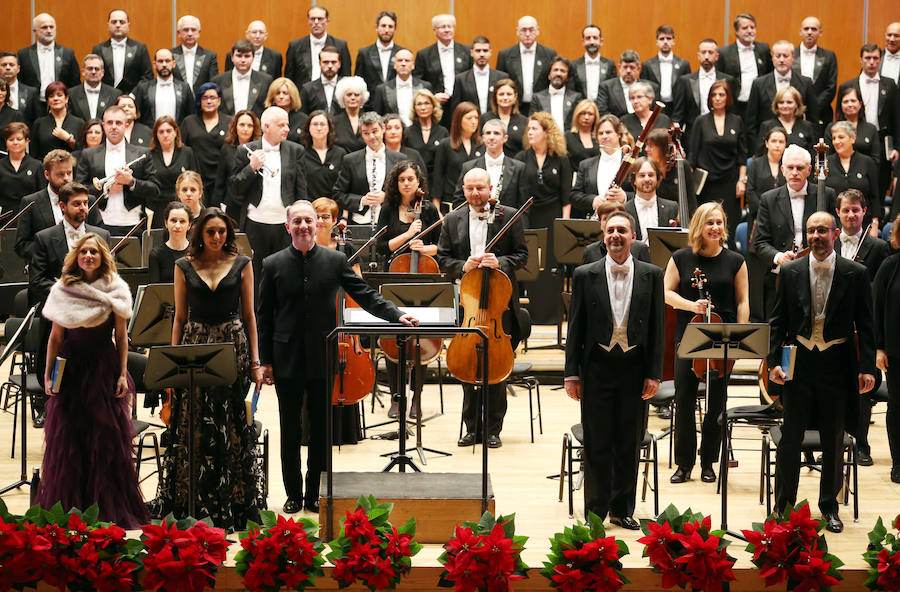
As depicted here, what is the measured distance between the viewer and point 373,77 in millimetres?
8664

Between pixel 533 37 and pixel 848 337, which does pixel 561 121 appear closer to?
pixel 533 37

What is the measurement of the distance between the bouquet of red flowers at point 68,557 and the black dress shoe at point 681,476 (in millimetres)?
2437

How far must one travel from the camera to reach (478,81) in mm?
8367

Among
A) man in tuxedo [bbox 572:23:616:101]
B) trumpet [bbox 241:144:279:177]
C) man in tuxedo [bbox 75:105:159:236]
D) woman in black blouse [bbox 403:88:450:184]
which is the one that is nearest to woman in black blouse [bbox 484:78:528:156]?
woman in black blouse [bbox 403:88:450:184]

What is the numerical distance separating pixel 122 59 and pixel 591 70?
3.45 m

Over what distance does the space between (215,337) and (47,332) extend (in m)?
0.83

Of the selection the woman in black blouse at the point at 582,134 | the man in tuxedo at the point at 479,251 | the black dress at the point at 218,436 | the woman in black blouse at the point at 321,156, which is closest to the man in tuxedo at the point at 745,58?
the woman in black blouse at the point at 582,134

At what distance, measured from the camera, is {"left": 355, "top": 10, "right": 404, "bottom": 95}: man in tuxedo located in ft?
28.4

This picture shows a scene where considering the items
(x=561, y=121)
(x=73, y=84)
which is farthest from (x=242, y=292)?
(x=73, y=84)

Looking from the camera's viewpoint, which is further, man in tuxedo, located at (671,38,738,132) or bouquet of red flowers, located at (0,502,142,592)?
man in tuxedo, located at (671,38,738,132)

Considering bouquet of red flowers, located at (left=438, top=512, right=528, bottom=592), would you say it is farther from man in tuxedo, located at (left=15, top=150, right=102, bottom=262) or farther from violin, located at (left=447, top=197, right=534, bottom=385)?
man in tuxedo, located at (left=15, top=150, right=102, bottom=262)

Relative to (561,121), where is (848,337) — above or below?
below

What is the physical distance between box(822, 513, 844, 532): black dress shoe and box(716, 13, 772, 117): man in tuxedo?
4.74 m

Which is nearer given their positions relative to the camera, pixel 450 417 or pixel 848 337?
pixel 848 337
